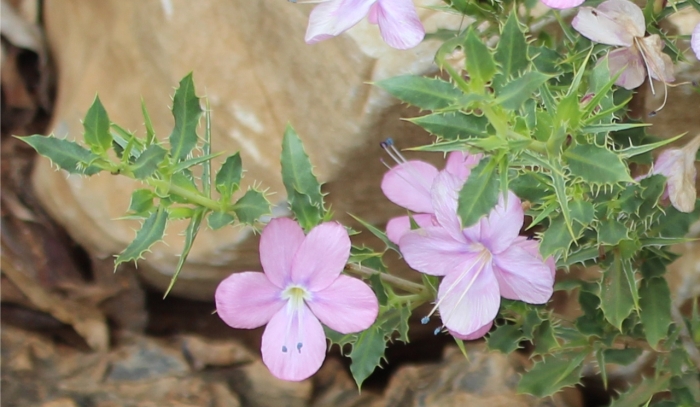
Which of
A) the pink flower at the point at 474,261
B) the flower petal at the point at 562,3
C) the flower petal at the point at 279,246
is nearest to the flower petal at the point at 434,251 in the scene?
the pink flower at the point at 474,261

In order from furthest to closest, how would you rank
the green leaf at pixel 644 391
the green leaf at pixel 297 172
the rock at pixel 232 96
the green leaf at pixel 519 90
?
1. the rock at pixel 232 96
2. the green leaf at pixel 644 391
3. the green leaf at pixel 297 172
4. the green leaf at pixel 519 90

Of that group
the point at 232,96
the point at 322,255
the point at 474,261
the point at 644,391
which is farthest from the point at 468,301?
the point at 232,96

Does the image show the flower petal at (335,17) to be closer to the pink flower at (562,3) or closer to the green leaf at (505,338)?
the pink flower at (562,3)

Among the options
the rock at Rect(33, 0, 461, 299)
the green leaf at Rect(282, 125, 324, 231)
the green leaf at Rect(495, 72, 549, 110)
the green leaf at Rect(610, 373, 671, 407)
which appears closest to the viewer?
the green leaf at Rect(495, 72, 549, 110)

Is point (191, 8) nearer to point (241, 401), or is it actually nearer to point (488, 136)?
point (241, 401)

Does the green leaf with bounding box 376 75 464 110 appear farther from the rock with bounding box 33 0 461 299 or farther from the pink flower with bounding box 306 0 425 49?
the rock with bounding box 33 0 461 299

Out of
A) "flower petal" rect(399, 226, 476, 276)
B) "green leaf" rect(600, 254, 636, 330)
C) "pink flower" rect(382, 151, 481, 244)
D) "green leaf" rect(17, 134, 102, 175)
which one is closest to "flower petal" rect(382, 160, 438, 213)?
"pink flower" rect(382, 151, 481, 244)
